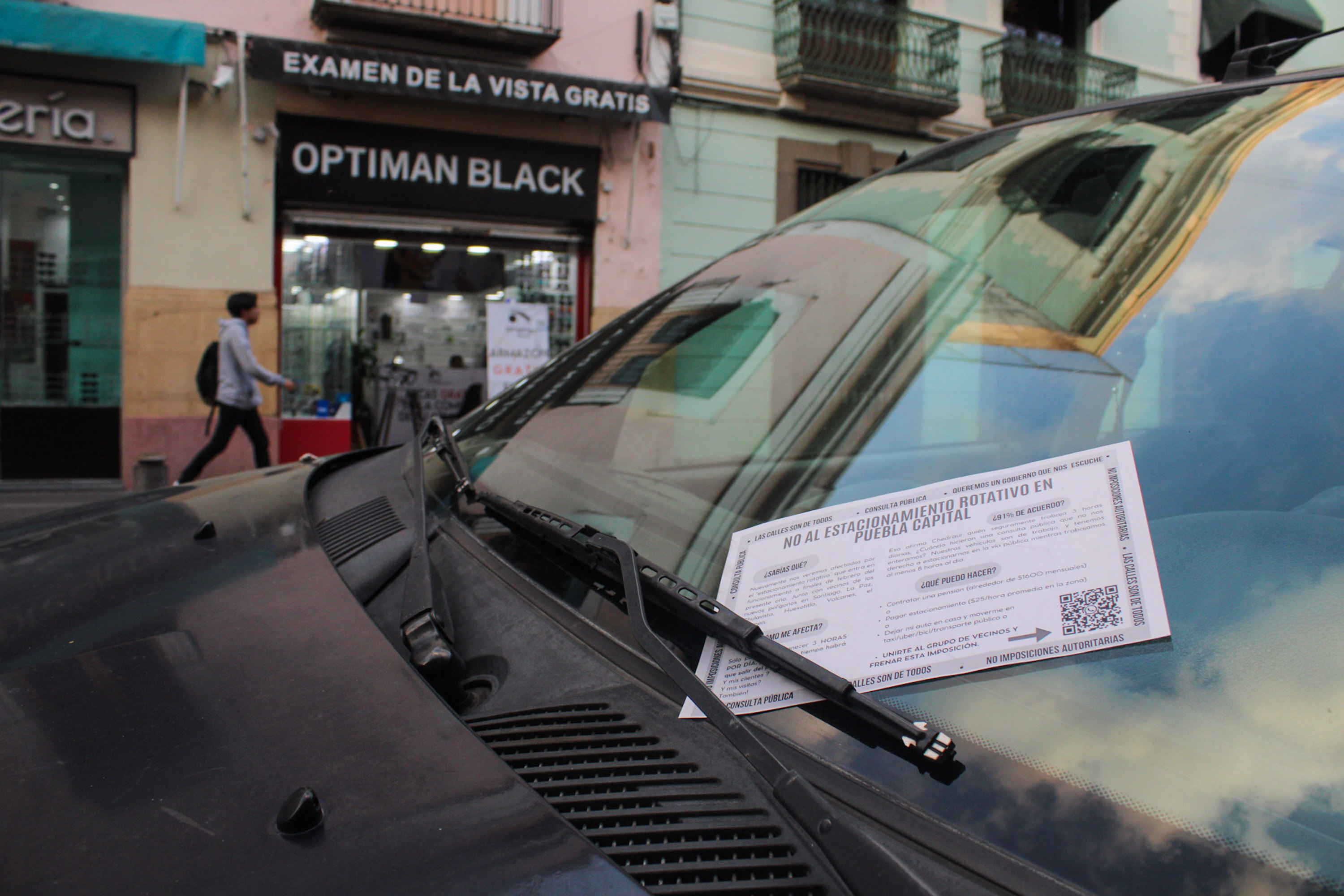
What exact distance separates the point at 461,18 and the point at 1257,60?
321 inches

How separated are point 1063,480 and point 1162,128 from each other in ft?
2.44

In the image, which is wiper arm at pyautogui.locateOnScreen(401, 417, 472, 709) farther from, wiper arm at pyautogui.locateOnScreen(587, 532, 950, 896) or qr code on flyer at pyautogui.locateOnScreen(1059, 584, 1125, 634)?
qr code on flyer at pyautogui.locateOnScreen(1059, 584, 1125, 634)

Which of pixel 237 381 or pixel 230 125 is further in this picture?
pixel 230 125

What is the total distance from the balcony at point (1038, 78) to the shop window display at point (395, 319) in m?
5.45

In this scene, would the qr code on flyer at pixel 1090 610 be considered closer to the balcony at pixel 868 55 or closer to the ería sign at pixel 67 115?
the ería sign at pixel 67 115

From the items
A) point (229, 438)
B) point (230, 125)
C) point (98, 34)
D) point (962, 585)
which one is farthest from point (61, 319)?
point (962, 585)

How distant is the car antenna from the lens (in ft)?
4.54

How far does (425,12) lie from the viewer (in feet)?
26.8

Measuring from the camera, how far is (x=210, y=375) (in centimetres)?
746

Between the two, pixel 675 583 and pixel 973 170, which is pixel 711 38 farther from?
pixel 675 583

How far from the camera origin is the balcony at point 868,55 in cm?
991

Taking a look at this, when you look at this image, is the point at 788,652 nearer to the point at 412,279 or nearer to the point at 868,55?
the point at 412,279

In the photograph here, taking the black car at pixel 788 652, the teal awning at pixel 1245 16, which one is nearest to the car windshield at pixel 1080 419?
the black car at pixel 788 652

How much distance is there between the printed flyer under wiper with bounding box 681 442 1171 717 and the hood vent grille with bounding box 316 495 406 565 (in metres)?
0.61
